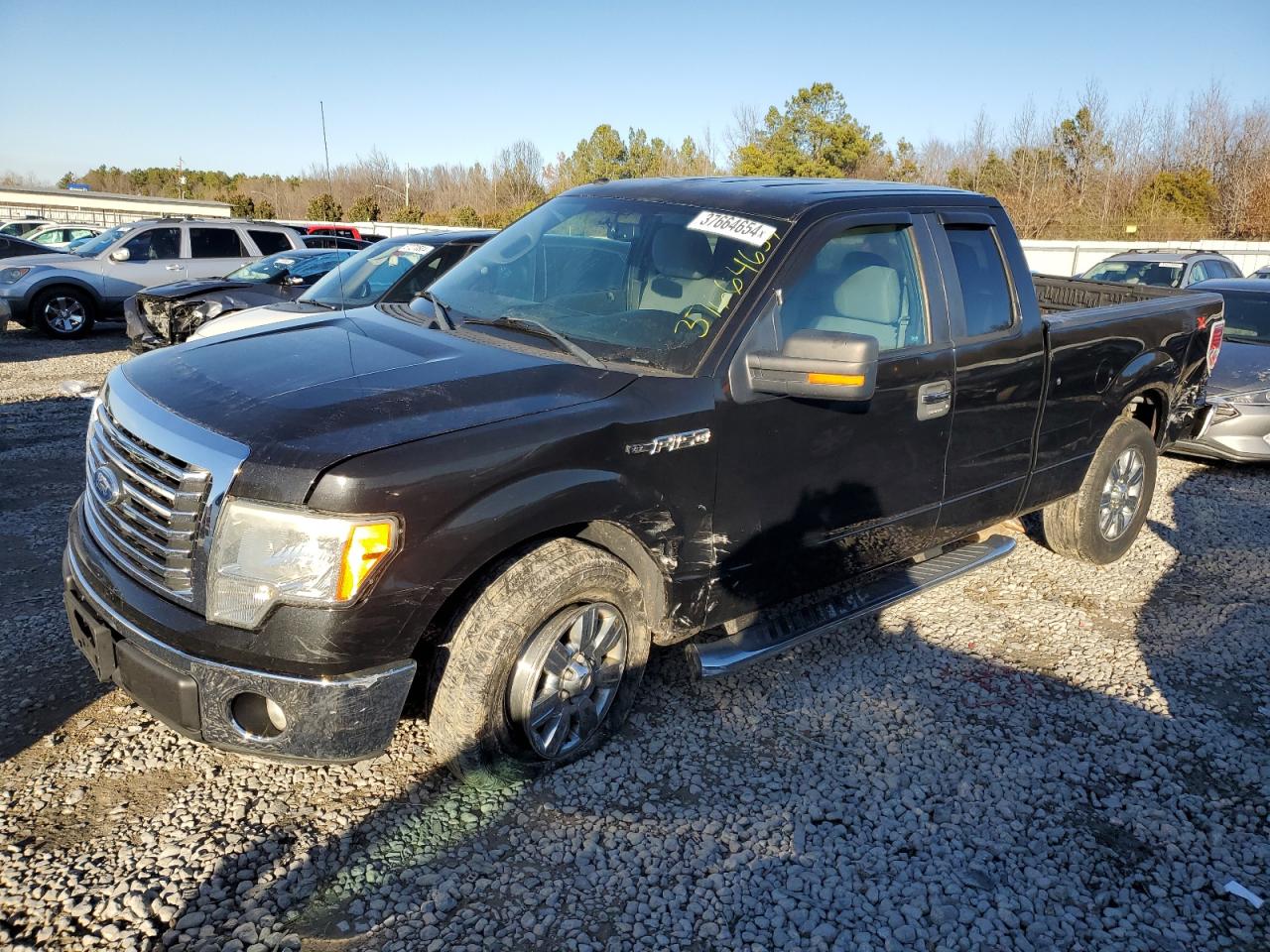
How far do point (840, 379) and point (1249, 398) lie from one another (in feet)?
21.0

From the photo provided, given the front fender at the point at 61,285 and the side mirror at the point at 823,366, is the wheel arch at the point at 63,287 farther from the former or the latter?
the side mirror at the point at 823,366

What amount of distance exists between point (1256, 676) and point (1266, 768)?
0.89 metres

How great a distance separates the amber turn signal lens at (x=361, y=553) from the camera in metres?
2.51

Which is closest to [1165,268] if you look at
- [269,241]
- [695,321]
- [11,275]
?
[695,321]

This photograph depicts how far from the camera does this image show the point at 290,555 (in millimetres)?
2514

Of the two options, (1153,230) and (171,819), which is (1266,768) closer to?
(171,819)

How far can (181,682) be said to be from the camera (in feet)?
8.54

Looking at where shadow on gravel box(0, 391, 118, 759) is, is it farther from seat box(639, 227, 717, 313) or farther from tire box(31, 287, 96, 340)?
tire box(31, 287, 96, 340)

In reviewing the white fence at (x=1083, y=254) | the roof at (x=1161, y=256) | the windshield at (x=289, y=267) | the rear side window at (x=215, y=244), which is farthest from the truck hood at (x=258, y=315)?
the white fence at (x=1083, y=254)

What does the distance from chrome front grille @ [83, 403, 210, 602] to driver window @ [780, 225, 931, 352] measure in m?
2.10

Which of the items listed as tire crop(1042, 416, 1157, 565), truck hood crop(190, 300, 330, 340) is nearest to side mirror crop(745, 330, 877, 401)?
tire crop(1042, 416, 1157, 565)

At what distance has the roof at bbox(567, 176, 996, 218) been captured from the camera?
3740 millimetres

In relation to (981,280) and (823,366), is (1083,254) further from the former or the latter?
(823,366)

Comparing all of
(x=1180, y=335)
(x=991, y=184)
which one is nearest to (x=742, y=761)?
(x=1180, y=335)
